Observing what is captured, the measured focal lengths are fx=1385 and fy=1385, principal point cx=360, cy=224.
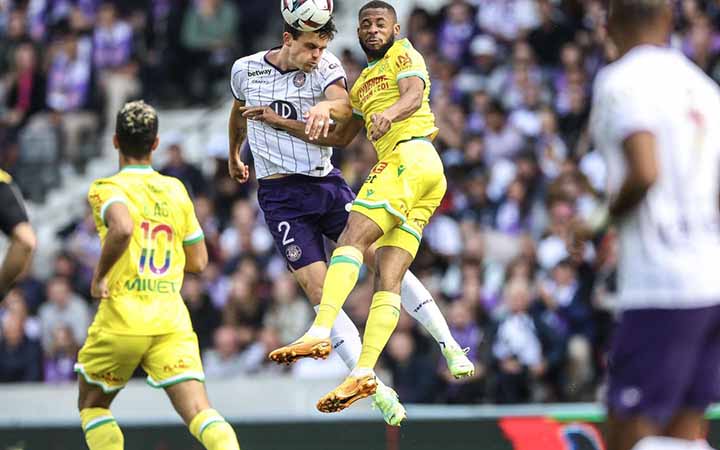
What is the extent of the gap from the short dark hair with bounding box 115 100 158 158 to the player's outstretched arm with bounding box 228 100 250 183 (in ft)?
3.68

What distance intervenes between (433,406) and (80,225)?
659cm

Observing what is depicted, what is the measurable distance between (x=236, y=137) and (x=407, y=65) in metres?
1.61

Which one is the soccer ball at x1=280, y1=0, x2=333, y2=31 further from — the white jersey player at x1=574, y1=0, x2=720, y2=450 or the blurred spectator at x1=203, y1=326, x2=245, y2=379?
the blurred spectator at x1=203, y1=326, x2=245, y2=379

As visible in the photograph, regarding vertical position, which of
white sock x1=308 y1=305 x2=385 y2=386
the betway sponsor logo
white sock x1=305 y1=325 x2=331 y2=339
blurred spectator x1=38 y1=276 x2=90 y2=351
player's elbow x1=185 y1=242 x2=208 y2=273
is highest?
the betway sponsor logo

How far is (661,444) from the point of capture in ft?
17.4

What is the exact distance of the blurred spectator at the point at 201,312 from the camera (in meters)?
15.6

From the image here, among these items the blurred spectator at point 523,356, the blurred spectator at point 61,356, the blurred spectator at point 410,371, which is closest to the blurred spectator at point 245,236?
the blurred spectator at point 61,356

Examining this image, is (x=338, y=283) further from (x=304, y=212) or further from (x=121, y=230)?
(x=121, y=230)

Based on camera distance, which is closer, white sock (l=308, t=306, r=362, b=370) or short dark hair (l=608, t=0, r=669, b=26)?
short dark hair (l=608, t=0, r=669, b=26)

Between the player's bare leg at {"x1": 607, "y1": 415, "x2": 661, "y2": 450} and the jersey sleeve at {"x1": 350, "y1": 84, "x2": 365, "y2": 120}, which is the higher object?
the jersey sleeve at {"x1": 350, "y1": 84, "x2": 365, "y2": 120}

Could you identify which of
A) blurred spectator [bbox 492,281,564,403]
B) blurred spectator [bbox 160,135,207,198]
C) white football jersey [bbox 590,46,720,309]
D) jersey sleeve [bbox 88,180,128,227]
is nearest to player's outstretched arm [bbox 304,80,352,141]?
jersey sleeve [bbox 88,180,128,227]

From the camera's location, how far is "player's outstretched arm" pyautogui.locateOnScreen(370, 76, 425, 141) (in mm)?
8352

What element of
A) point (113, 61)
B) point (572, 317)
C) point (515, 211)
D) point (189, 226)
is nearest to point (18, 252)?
point (189, 226)

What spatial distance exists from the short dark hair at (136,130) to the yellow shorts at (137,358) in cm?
115
